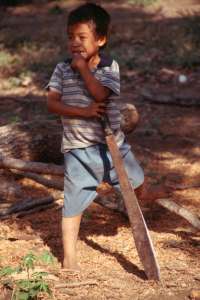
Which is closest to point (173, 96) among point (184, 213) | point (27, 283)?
point (184, 213)

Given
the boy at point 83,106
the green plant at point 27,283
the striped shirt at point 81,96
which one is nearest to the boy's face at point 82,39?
the boy at point 83,106

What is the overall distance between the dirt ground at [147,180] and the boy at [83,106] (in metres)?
0.39

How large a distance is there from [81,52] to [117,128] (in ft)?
1.64

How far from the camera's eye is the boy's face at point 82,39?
12.5 feet

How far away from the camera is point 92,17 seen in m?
3.83

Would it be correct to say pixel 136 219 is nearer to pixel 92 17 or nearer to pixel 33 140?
pixel 92 17

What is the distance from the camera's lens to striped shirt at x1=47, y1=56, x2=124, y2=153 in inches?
153

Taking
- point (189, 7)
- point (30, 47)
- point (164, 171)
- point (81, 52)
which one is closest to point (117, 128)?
point (81, 52)

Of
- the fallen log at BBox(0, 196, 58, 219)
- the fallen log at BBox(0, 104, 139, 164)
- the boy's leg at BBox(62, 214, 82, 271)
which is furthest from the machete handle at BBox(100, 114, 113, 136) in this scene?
the fallen log at BBox(0, 104, 139, 164)

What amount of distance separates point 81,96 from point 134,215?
74cm

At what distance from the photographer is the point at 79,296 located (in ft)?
11.8

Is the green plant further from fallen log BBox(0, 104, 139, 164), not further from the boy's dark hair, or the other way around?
fallen log BBox(0, 104, 139, 164)

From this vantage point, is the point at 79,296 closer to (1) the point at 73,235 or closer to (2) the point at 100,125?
(1) the point at 73,235

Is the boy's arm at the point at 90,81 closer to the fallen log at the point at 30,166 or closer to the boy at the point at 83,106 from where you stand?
the boy at the point at 83,106
